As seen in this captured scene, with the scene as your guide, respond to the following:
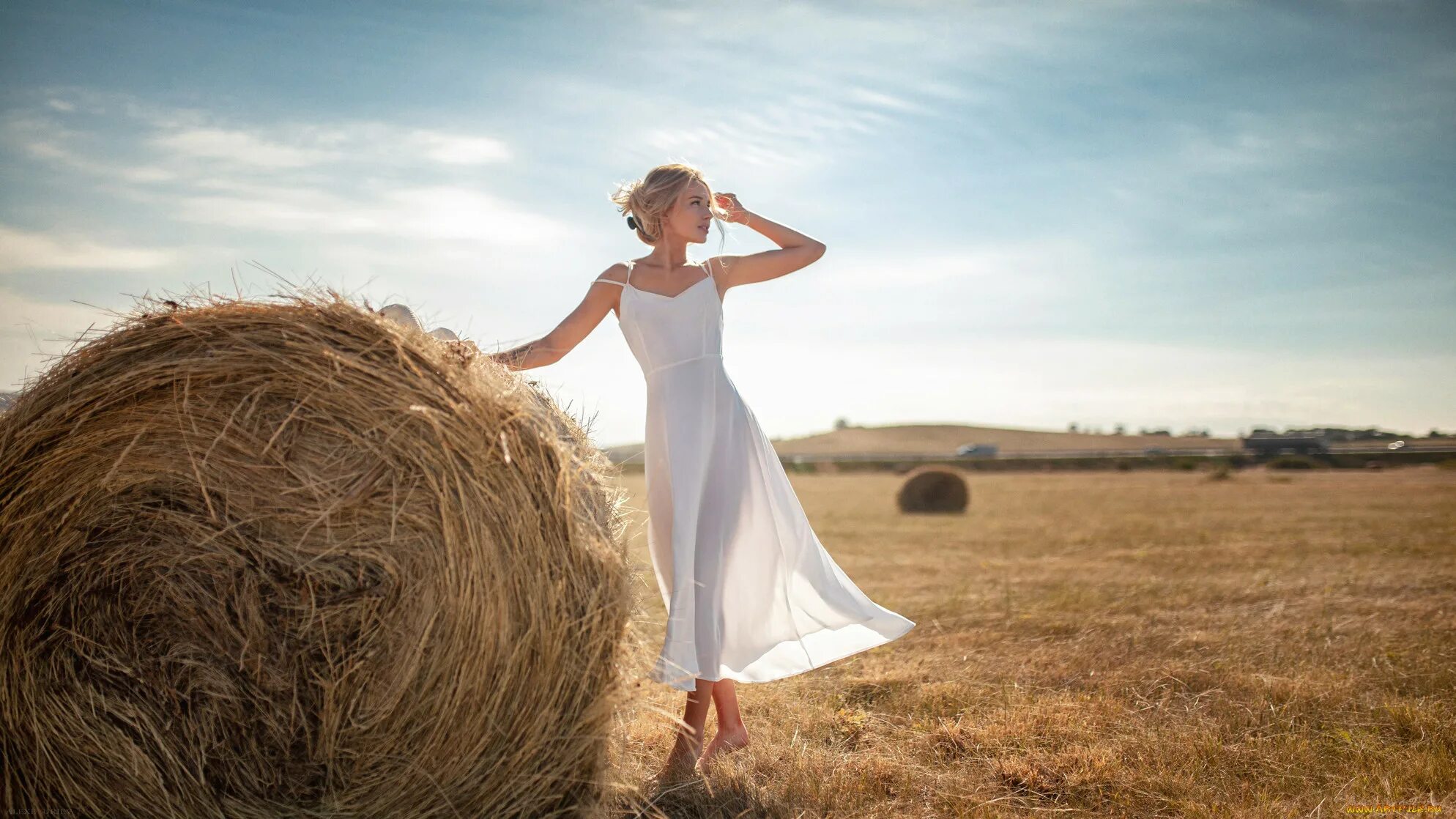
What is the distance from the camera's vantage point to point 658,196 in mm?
3564

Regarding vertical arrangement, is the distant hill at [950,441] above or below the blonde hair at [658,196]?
below

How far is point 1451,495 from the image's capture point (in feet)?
52.8

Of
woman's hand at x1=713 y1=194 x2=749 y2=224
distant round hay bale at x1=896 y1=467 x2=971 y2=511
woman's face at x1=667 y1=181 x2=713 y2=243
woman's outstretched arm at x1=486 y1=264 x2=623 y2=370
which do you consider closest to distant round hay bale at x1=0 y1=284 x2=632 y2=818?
woman's outstretched arm at x1=486 y1=264 x2=623 y2=370

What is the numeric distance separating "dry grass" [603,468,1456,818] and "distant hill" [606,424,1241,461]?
47.9m

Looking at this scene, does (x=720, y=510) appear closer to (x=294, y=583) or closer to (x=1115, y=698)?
(x=294, y=583)

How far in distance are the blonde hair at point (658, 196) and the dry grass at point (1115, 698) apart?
1181 mm

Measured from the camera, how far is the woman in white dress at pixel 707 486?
11.4ft

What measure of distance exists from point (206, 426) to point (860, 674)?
309 centimetres

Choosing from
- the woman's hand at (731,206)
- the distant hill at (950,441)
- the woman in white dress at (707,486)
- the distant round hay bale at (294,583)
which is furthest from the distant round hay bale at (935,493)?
the distant hill at (950,441)

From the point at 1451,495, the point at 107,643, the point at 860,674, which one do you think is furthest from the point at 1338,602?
the point at 1451,495

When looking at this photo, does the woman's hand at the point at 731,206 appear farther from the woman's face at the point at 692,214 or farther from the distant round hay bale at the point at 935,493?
the distant round hay bale at the point at 935,493

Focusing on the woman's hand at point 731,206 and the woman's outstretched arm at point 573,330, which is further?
the woman's hand at point 731,206

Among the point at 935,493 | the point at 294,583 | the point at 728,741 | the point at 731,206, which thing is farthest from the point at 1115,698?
the point at 935,493

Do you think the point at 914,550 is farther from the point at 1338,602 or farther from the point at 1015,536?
the point at 1338,602
